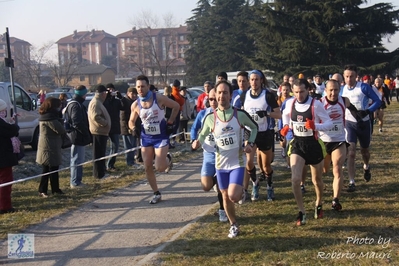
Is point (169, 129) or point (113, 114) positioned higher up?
point (113, 114)

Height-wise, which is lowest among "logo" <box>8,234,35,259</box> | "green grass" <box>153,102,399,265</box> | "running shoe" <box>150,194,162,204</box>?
"logo" <box>8,234,35,259</box>

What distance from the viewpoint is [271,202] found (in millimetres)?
7680

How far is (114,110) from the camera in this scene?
38.9ft

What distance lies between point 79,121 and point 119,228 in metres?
3.71

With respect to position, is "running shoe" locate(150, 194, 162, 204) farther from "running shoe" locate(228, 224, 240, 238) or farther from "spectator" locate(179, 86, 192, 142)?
"spectator" locate(179, 86, 192, 142)

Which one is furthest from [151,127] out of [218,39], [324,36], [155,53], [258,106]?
[155,53]

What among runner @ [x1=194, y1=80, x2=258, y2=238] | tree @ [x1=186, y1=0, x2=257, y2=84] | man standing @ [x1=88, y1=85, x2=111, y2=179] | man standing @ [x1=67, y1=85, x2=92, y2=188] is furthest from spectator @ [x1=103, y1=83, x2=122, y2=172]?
tree @ [x1=186, y1=0, x2=257, y2=84]

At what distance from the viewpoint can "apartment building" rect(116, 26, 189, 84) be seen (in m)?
71.2

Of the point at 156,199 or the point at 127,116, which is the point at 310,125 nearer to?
the point at 156,199

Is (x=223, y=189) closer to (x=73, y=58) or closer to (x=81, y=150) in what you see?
(x=81, y=150)

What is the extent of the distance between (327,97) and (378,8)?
107 ft

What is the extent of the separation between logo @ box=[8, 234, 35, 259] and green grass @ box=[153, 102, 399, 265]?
1793 millimetres

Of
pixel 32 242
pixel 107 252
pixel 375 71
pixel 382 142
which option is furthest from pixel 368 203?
pixel 375 71

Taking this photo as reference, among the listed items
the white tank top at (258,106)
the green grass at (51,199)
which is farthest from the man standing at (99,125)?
the white tank top at (258,106)
